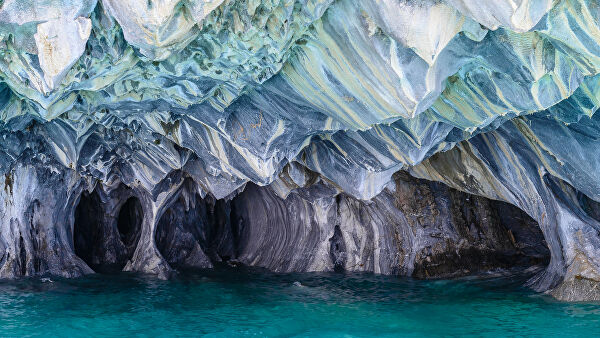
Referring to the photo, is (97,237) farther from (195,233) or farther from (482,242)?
(482,242)

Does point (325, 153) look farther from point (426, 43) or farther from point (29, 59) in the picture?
point (29, 59)

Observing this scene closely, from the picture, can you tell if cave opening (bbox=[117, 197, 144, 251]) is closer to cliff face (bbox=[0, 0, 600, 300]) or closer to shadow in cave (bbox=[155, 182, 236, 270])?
cliff face (bbox=[0, 0, 600, 300])

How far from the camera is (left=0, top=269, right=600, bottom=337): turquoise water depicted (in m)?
7.61

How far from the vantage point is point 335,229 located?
1241 centimetres

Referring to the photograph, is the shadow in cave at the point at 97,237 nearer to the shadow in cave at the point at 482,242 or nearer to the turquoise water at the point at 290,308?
the turquoise water at the point at 290,308

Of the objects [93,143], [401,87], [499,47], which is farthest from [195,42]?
[93,143]

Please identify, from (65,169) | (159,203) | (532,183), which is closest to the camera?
(532,183)

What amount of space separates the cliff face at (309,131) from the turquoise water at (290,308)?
2.51 feet

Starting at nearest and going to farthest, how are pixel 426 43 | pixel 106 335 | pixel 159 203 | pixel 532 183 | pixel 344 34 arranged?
pixel 426 43, pixel 344 34, pixel 106 335, pixel 532 183, pixel 159 203

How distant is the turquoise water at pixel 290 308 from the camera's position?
7605mm

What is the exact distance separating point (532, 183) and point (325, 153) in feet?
10.1

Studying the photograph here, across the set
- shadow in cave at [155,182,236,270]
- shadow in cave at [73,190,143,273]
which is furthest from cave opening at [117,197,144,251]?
shadow in cave at [155,182,236,270]

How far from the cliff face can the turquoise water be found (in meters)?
0.77

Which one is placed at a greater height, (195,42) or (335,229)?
(195,42)
